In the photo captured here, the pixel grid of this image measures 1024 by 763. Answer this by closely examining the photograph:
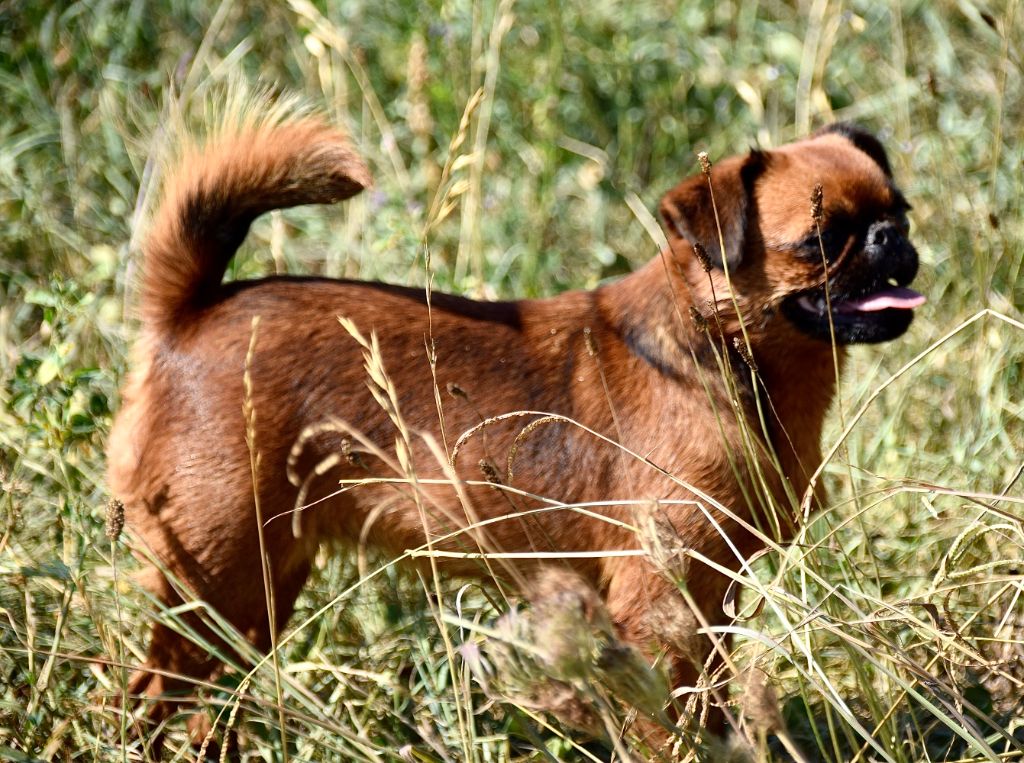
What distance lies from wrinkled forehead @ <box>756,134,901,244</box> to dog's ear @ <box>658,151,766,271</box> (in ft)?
0.25

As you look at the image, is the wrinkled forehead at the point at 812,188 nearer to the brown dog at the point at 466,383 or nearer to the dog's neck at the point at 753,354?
the brown dog at the point at 466,383

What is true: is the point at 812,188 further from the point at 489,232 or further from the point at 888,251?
the point at 489,232

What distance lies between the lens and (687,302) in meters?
3.27

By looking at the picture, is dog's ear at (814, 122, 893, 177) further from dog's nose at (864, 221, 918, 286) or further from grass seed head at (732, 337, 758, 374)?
grass seed head at (732, 337, 758, 374)

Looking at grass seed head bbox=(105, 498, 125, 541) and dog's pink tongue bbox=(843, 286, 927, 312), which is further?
dog's pink tongue bbox=(843, 286, 927, 312)

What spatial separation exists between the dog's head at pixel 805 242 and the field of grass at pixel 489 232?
18.1 inches

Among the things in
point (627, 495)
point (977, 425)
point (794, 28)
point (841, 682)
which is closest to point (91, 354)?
point (627, 495)

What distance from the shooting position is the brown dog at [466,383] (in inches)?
121

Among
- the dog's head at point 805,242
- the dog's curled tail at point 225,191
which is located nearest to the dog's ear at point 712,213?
the dog's head at point 805,242

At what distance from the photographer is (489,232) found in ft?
17.7

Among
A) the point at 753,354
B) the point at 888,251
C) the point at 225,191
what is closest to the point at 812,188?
the point at 888,251

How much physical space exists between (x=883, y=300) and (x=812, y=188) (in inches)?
13.2

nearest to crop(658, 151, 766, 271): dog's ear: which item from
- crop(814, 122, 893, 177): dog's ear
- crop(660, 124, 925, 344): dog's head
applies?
crop(660, 124, 925, 344): dog's head

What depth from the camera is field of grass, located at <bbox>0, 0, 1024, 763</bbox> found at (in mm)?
3291
